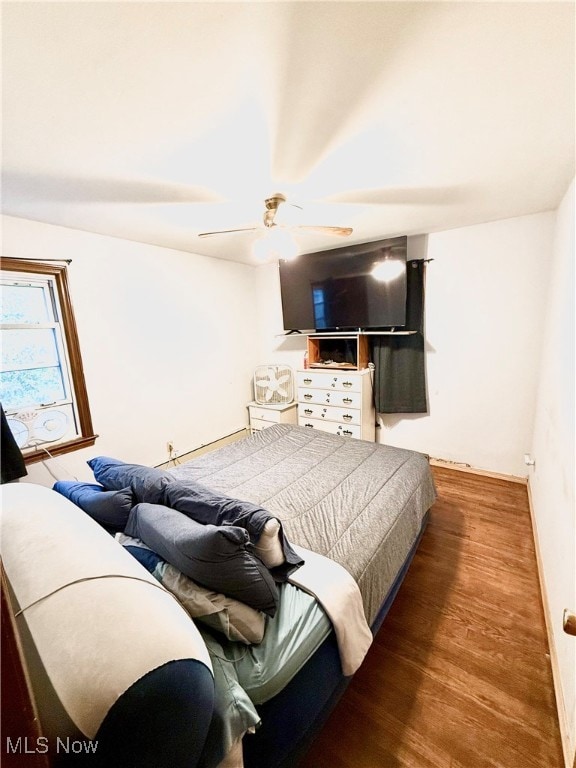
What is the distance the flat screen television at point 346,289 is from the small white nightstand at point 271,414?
3.17ft

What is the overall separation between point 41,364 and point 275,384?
231 cm

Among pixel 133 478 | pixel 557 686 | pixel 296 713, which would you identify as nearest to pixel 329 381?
pixel 133 478

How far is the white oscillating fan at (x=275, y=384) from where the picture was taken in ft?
12.5

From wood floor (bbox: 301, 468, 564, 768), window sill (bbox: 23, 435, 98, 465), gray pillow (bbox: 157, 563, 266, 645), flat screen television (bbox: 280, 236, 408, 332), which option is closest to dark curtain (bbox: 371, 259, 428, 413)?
flat screen television (bbox: 280, 236, 408, 332)

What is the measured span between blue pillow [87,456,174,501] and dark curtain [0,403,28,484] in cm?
79

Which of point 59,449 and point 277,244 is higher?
point 277,244

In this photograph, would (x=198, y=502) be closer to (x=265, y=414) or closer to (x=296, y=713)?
(x=296, y=713)

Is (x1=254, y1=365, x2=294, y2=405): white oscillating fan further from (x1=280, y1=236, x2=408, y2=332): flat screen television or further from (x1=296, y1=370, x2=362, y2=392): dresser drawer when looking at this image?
(x1=280, y1=236, x2=408, y2=332): flat screen television

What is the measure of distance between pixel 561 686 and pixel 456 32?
2.34m

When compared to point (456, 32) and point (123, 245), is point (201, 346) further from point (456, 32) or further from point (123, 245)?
point (456, 32)

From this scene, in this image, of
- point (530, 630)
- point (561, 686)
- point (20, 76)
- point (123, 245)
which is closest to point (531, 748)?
point (561, 686)

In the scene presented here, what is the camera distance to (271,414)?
3684mm

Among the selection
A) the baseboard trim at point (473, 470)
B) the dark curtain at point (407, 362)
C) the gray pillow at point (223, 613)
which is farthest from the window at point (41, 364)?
the baseboard trim at point (473, 470)

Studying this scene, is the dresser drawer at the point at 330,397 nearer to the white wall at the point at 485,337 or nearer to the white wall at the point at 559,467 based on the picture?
the white wall at the point at 485,337
